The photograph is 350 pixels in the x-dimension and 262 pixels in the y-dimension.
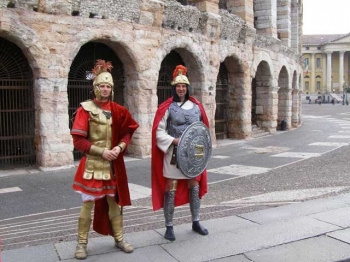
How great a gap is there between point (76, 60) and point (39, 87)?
79.0 inches

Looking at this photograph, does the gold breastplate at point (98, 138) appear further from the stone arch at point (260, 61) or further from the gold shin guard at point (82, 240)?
the stone arch at point (260, 61)

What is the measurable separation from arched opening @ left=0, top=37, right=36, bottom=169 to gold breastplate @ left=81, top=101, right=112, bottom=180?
6.50 metres

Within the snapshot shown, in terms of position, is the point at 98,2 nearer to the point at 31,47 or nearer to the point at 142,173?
the point at 31,47

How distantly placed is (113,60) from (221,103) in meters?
5.75

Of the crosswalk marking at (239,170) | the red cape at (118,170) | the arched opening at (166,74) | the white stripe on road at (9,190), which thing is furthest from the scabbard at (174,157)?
the arched opening at (166,74)

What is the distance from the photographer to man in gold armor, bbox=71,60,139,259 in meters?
4.31

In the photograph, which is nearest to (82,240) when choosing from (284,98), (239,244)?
(239,244)

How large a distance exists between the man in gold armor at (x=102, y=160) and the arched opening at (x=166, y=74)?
9.10 metres

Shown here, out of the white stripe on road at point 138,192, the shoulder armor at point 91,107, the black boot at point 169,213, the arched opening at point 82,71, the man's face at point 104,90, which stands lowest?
the white stripe on road at point 138,192

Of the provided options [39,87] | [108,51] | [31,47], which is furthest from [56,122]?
[108,51]

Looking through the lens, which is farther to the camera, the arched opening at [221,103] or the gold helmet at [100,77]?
the arched opening at [221,103]

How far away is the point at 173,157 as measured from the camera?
4.81 metres

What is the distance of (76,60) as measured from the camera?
11.7 m

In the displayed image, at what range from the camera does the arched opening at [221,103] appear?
16.6 m
